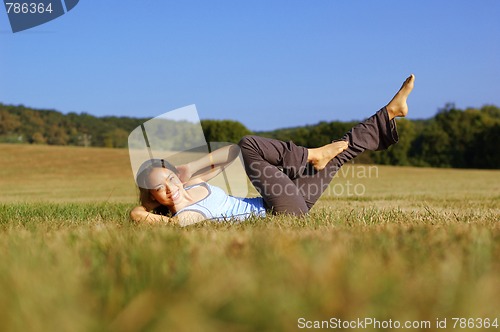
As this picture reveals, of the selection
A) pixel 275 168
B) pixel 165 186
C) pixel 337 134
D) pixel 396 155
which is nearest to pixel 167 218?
pixel 165 186

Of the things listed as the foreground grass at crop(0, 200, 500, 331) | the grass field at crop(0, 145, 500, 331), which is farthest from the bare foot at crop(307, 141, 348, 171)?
the foreground grass at crop(0, 200, 500, 331)

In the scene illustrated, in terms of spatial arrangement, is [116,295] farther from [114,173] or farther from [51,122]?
[51,122]

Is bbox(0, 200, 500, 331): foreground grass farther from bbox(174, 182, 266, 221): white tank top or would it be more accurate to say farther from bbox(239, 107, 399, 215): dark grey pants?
bbox(239, 107, 399, 215): dark grey pants

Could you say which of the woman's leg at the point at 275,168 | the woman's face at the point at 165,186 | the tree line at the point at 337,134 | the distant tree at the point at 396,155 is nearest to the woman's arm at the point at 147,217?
the woman's face at the point at 165,186

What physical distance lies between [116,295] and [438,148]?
83.6 metres

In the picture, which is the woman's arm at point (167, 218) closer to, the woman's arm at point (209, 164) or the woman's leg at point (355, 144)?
the woman's arm at point (209, 164)

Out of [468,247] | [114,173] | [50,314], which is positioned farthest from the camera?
[114,173]

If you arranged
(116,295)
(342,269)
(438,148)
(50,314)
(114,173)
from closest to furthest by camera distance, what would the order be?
(50,314) < (116,295) < (342,269) < (114,173) < (438,148)

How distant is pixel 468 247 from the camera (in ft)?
7.70

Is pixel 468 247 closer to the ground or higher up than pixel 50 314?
closer to the ground

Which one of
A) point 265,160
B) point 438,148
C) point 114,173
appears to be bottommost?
point 438,148

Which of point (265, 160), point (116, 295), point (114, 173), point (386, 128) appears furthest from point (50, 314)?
point (114, 173)

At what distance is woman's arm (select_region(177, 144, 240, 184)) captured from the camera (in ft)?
17.5

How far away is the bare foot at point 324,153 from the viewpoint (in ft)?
18.3
